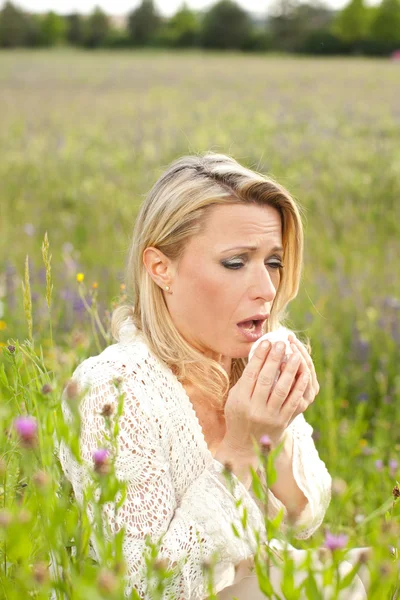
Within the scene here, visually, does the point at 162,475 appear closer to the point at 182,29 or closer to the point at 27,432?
the point at 27,432

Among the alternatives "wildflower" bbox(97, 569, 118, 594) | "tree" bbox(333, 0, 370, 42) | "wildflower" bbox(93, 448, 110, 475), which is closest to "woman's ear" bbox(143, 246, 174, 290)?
"wildflower" bbox(93, 448, 110, 475)

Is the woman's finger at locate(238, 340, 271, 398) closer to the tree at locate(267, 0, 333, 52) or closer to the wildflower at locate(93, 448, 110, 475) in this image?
the wildflower at locate(93, 448, 110, 475)

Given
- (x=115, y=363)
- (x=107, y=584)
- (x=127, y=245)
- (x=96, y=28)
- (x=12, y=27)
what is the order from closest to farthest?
(x=107, y=584), (x=115, y=363), (x=127, y=245), (x=12, y=27), (x=96, y=28)

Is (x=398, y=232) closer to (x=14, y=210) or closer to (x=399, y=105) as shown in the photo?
(x=14, y=210)

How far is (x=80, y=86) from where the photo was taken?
814 inches

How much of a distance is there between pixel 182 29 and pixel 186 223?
259ft

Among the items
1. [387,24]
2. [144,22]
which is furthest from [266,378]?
[144,22]

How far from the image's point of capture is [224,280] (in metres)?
1.66

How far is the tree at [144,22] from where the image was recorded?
7312 centimetres

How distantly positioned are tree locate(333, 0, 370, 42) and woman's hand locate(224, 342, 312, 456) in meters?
70.4

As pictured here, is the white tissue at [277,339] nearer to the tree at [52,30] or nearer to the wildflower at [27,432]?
the wildflower at [27,432]

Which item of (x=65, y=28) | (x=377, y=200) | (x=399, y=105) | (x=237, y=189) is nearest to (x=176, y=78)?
(x=399, y=105)

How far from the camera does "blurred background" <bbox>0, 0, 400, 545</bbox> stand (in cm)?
315

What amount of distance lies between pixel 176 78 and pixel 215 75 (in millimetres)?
1689
